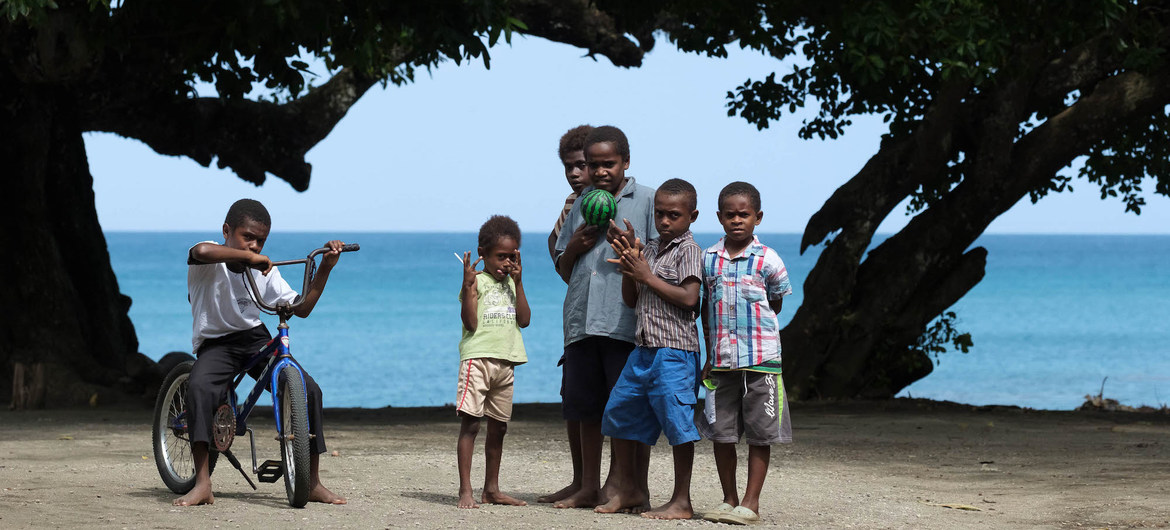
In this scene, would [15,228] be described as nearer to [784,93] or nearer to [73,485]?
[73,485]

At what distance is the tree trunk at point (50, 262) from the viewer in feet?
41.0

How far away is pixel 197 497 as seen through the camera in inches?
241

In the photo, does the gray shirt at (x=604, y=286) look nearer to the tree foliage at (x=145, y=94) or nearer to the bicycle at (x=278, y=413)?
the bicycle at (x=278, y=413)

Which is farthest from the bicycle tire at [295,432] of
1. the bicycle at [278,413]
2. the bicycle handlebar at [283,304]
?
the bicycle handlebar at [283,304]

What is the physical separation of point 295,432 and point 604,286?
1.50 m

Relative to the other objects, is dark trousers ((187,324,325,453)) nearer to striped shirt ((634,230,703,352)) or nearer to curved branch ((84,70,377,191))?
striped shirt ((634,230,703,352))

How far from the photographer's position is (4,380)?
13.1 metres

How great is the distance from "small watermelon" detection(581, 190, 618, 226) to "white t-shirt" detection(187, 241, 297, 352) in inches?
55.5

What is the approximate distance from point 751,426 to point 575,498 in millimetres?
975

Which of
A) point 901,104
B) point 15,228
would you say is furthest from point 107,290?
point 901,104

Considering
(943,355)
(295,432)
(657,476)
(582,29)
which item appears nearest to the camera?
(295,432)

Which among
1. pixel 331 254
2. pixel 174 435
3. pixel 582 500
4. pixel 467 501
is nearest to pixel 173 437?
pixel 174 435

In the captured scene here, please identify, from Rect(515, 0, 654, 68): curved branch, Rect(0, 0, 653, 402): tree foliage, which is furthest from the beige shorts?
Rect(515, 0, 654, 68): curved branch

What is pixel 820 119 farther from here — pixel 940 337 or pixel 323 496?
pixel 323 496
